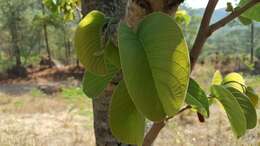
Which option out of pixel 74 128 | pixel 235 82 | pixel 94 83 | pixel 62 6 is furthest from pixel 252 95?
pixel 74 128

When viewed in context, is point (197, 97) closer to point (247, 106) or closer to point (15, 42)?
point (247, 106)

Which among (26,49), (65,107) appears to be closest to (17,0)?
(26,49)

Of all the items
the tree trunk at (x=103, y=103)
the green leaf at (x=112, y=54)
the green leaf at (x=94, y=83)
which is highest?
the green leaf at (x=112, y=54)

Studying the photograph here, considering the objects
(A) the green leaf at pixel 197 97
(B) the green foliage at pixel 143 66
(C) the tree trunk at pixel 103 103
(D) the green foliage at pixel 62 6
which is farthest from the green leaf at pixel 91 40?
(D) the green foliage at pixel 62 6

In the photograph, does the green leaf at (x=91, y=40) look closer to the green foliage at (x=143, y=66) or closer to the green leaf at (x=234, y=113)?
the green foliage at (x=143, y=66)

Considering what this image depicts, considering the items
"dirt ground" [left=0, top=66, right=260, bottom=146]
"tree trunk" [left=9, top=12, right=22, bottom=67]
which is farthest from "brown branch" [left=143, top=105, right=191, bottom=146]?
"tree trunk" [left=9, top=12, right=22, bottom=67]

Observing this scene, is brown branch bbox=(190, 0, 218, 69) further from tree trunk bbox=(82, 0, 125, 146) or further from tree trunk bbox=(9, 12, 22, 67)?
tree trunk bbox=(9, 12, 22, 67)
